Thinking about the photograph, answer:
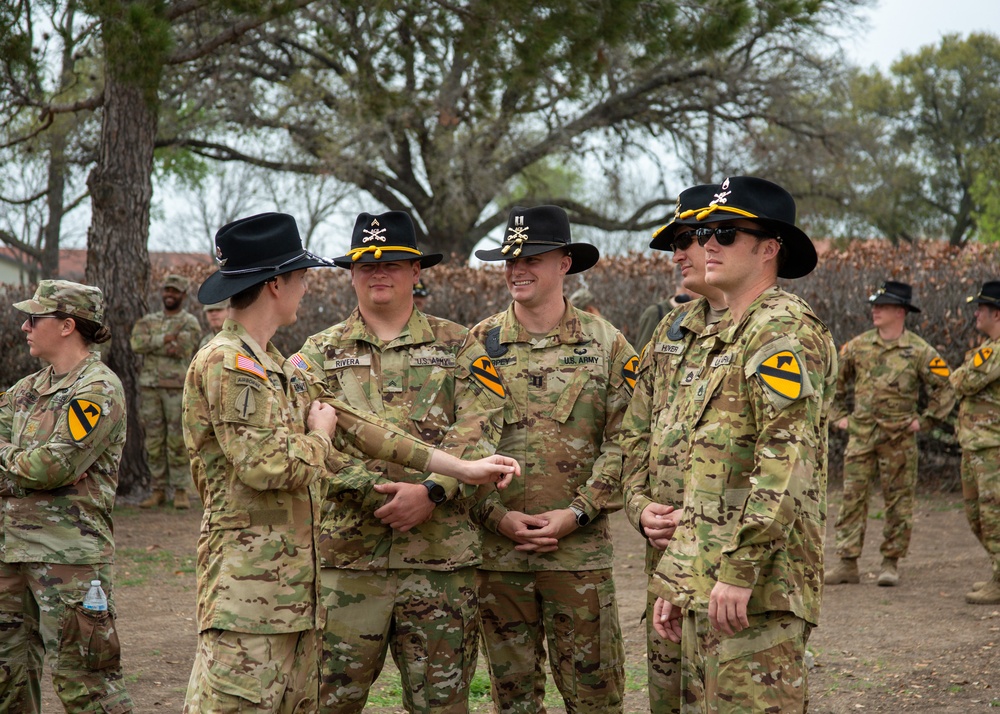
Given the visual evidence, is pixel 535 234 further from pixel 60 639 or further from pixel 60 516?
pixel 60 639

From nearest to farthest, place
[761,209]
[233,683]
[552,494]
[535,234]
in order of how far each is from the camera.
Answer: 1. [233,683]
2. [761,209]
3. [552,494]
4. [535,234]

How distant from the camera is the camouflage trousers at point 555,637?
14.2 feet

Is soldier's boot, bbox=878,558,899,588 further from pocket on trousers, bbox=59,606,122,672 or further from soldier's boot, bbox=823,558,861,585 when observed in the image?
pocket on trousers, bbox=59,606,122,672

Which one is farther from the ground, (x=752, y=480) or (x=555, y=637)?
(x=752, y=480)

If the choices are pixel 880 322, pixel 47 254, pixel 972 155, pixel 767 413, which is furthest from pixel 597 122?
pixel 767 413

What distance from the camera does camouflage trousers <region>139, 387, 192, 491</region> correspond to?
11328 mm

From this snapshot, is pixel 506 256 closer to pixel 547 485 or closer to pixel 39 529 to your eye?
pixel 547 485

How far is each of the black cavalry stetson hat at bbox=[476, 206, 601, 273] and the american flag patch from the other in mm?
1593

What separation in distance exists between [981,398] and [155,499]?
29.2ft

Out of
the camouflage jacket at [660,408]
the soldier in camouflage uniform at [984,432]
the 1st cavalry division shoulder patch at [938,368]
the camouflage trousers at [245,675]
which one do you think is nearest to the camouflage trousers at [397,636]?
the camouflage trousers at [245,675]

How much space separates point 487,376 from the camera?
14.4 ft

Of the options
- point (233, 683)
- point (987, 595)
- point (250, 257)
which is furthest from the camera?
point (987, 595)

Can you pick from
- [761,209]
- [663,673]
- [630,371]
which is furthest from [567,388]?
[761,209]

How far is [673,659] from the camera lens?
4082mm
